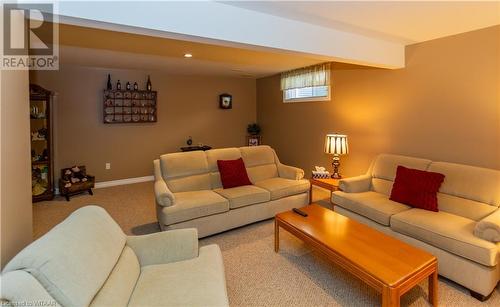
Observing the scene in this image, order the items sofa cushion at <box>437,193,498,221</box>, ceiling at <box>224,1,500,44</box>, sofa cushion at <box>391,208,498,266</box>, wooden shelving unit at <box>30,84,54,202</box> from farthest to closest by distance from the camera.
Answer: wooden shelving unit at <box>30,84,54,202</box> → sofa cushion at <box>437,193,498,221</box> → ceiling at <box>224,1,500,44</box> → sofa cushion at <box>391,208,498,266</box>

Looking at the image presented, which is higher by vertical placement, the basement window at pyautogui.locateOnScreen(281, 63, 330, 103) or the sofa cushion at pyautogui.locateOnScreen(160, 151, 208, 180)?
the basement window at pyautogui.locateOnScreen(281, 63, 330, 103)

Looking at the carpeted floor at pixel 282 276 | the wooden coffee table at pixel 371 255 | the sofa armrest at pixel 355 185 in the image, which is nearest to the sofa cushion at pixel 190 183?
the carpeted floor at pixel 282 276

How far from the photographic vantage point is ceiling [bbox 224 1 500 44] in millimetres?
2180

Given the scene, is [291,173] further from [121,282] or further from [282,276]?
[121,282]

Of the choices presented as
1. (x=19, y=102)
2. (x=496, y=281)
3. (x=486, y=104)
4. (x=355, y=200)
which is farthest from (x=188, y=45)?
(x=496, y=281)

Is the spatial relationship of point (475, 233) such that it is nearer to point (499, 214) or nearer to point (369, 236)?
point (499, 214)

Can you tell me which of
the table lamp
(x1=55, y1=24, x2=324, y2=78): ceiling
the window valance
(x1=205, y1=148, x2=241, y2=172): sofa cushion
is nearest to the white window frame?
the window valance

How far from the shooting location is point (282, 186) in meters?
3.63

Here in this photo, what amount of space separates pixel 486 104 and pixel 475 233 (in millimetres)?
1467

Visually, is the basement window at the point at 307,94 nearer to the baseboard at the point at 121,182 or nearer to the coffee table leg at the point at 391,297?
the baseboard at the point at 121,182

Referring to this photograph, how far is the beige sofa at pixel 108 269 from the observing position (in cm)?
115

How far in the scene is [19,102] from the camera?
1692 millimetres

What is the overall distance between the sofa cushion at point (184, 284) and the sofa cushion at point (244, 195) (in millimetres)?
1342

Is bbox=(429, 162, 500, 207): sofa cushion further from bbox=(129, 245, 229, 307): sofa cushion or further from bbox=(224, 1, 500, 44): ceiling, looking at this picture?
bbox=(129, 245, 229, 307): sofa cushion
